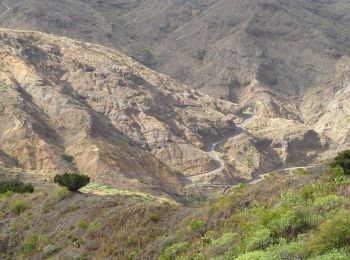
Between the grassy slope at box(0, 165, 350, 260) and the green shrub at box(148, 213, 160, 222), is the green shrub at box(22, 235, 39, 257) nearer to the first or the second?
the grassy slope at box(0, 165, 350, 260)

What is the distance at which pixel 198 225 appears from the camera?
17609mm

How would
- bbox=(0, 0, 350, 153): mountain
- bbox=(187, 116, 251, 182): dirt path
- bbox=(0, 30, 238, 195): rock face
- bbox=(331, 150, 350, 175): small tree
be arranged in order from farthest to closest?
1. bbox=(0, 0, 350, 153): mountain
2. bbox=(187, 116, 251, 182): dirt path
3. bbox=(0, 30, 238, 195): rock face
4. bbox=(331, 150, 350, 175): small tree

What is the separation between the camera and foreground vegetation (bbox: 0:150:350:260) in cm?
1302

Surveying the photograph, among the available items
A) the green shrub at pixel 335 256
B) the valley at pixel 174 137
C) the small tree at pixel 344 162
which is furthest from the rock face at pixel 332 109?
the green shrub at pixel 335 256

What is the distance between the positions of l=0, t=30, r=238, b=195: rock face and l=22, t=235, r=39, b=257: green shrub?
51.4 meters

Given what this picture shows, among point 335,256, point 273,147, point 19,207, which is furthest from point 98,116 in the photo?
point 335,256

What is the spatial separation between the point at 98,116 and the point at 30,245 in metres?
78.8

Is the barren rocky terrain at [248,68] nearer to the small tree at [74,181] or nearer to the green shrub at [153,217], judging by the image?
the small tree at [74,181]

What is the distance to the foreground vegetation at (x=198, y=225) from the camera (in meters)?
13.0

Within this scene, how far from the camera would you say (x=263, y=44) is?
6998 inches

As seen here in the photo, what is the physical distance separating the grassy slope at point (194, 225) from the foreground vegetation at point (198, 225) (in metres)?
0.02

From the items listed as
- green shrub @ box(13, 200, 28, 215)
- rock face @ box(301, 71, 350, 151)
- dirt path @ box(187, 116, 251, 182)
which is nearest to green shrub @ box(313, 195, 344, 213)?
green shrub @ box(13, 200, 28, 215)

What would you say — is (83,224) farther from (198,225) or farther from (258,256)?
(258,256)

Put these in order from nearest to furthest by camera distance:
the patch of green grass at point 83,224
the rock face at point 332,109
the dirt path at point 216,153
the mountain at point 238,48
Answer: the patch of green grass at point 83,224 → the dirt path at point 216,153 → the rock face at point 332,109 → the mountain at point 238,48
